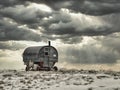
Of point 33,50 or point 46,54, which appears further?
point 33,50

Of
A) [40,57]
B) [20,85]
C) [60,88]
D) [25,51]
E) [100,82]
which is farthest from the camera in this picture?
[25,51]

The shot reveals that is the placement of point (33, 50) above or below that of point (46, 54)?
above

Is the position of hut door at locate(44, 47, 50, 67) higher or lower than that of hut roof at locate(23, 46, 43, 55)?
lower

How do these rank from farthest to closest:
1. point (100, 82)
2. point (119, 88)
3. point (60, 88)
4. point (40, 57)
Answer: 1. point (40, 57)
2. point (100, 82)
3. point (60, 88)
4. point (119, 88)

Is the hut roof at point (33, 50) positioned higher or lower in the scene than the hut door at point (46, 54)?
higher

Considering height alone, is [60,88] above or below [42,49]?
below

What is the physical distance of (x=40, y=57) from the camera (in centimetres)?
6100

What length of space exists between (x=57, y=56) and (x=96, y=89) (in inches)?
1373

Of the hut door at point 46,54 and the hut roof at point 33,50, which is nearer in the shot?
the hut roof at point 33,50

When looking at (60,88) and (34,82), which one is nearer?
(60,88)

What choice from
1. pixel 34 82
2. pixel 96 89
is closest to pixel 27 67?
pixel 34 82

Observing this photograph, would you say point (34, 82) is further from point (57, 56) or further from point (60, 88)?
point (57, 56)

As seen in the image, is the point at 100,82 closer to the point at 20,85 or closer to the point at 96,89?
the point at 96,89

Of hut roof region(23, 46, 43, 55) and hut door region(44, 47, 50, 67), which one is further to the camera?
hut door region(44, 47, 50, 67)
